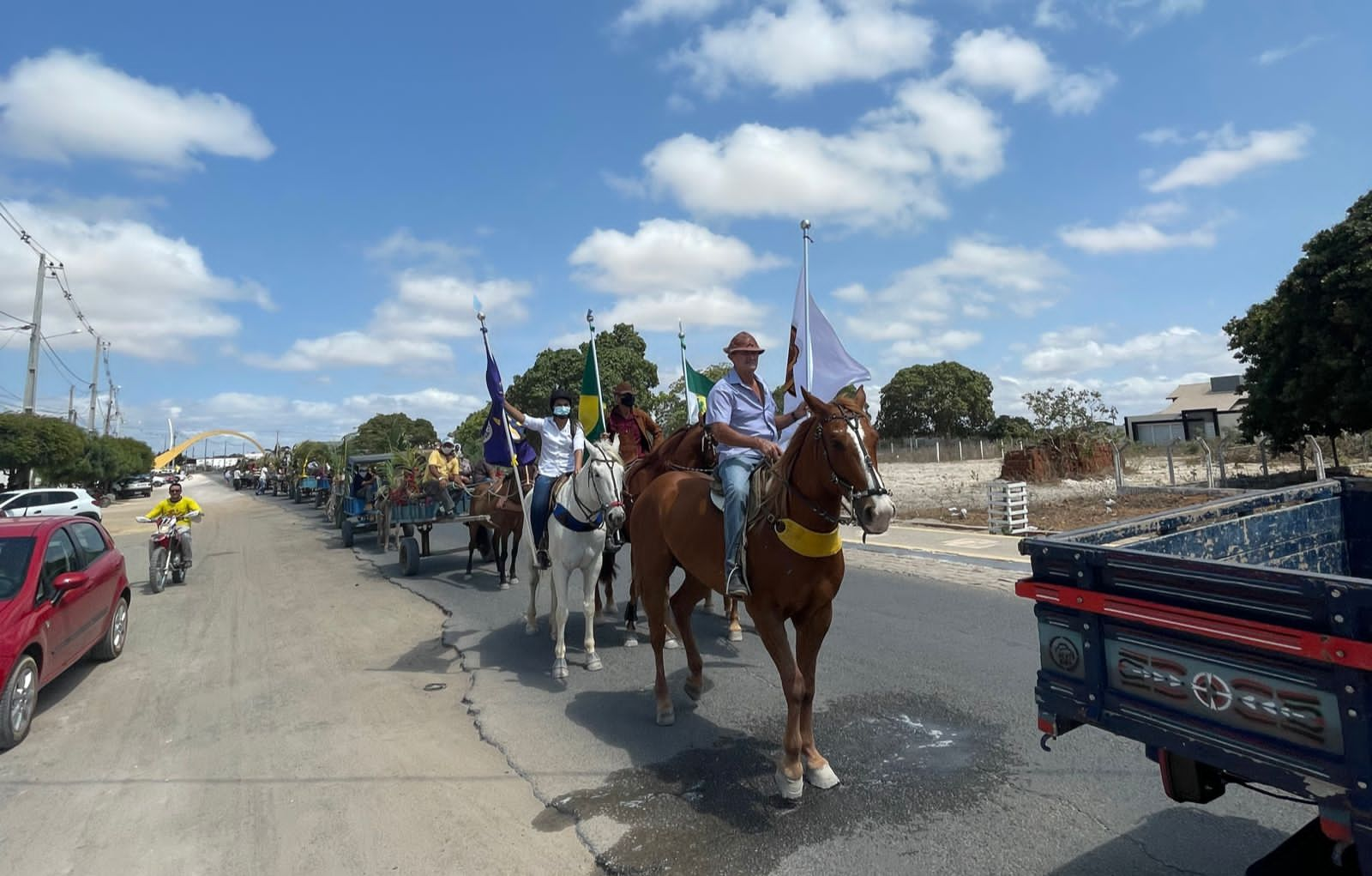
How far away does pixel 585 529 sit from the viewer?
21.1 ft

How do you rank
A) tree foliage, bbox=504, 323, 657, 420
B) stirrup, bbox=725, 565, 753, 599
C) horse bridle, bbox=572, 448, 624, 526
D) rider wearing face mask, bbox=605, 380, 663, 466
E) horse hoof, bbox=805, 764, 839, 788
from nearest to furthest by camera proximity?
horse hoof, bbox=805, 764, 839, 788, stirrup, bbox=725, 565, 753, 599, horse bridle, bbox=572, 448, 624, 526, rider wearing face mask, bbox=605, 380, 663, 466, tree foliage, bbox=504, 323, 657, 420

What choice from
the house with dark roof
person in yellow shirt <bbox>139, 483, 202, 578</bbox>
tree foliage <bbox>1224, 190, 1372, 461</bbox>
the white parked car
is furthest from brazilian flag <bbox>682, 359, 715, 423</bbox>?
the house with dark roof

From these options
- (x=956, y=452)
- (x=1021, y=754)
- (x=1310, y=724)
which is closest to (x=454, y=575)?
(x=1021, y=754)

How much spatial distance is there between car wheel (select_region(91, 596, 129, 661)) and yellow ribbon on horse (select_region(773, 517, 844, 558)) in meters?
7.21

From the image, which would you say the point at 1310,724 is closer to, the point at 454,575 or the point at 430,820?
the point at 430,820

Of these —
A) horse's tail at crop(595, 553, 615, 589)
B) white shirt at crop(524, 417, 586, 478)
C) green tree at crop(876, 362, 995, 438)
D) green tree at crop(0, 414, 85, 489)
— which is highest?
green tree at crop(876, 362, 995, 438)

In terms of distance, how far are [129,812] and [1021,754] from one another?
17.1ft

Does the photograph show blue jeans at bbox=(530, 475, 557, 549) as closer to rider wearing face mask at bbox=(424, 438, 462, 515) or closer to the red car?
the red car

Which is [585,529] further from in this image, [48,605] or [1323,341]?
[1323,341]

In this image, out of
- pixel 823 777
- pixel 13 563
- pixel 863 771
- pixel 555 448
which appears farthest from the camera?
pixel 555 448

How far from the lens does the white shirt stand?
7375mm

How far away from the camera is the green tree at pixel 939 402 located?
55250mm

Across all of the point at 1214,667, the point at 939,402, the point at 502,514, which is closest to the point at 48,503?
the point at 502,514

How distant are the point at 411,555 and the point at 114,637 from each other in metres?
4.56
